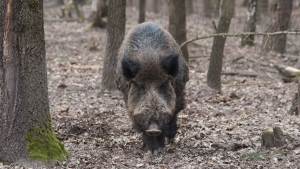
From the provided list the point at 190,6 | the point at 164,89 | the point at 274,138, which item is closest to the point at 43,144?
the point at 164,89

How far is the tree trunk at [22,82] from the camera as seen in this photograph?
5.77m

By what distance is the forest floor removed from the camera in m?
6.47

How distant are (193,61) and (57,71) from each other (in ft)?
13.1

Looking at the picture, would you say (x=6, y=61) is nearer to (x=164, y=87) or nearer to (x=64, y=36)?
(x=164, y=87)

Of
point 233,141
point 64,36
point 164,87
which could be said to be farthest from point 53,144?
point 64,36

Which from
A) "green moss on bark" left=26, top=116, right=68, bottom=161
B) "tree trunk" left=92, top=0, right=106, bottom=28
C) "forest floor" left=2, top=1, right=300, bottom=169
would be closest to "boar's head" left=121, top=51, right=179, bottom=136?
"forest floor" left=2, top=1, right=300, bottom=169

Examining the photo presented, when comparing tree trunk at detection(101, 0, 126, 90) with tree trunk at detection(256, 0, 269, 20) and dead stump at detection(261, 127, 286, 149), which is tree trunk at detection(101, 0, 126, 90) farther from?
tree trunk at detection(256, 0, 269, 20)

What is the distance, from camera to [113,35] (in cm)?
1073

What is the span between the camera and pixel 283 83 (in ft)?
39.9

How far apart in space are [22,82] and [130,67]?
1597 mm

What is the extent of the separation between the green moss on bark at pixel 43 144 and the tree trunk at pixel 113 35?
15.3 feet

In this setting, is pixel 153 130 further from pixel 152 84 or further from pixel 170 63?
pixel 170 63

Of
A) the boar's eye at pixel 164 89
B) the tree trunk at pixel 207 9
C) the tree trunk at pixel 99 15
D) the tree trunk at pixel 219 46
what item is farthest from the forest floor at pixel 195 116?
the tree trunk at pixel 207 9

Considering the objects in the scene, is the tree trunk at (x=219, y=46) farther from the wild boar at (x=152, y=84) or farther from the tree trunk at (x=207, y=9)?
the tree trunk at (x=207, y=9)
